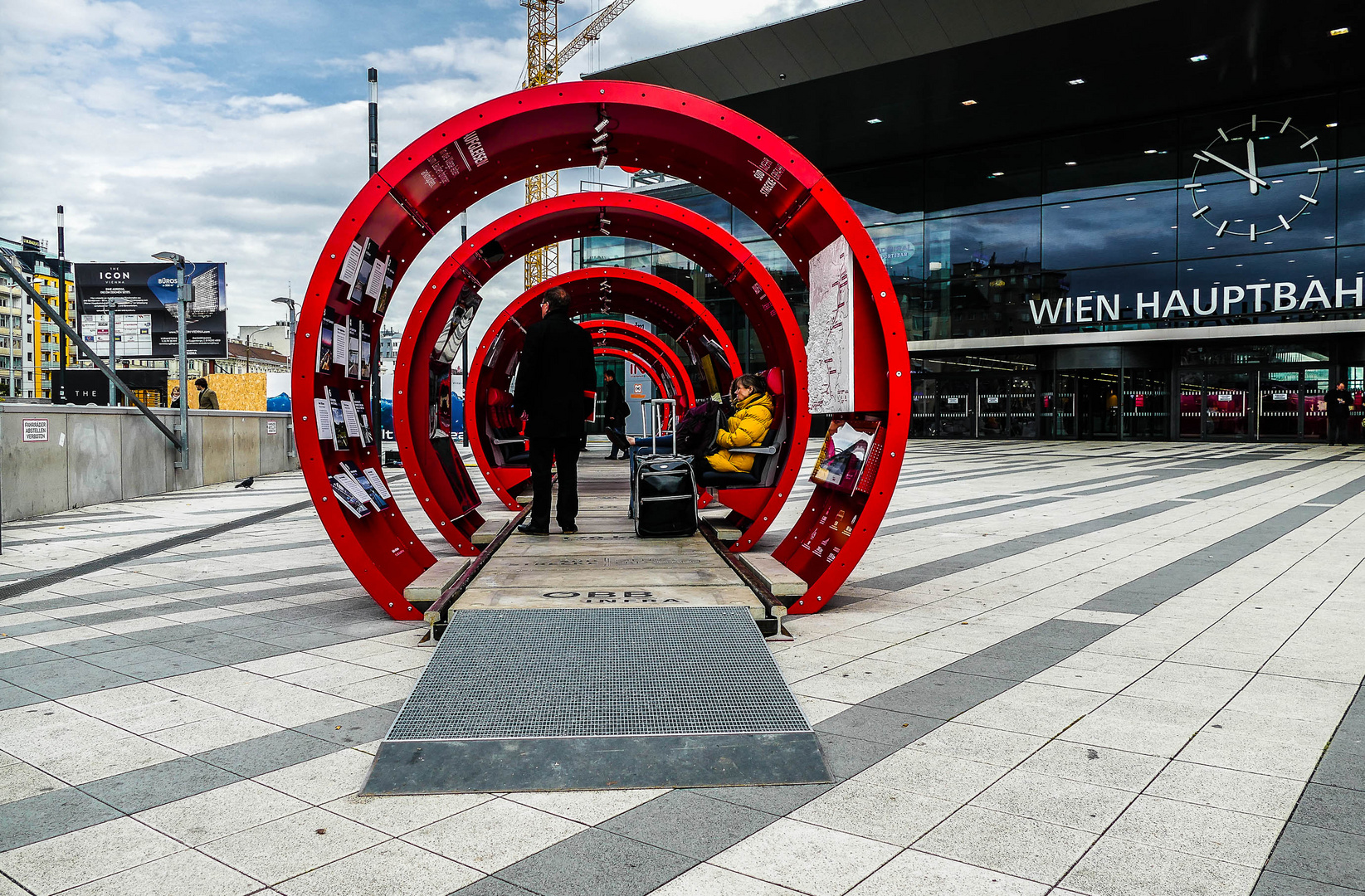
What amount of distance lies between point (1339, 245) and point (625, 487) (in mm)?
22470

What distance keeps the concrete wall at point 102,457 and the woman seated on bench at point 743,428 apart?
7022mm

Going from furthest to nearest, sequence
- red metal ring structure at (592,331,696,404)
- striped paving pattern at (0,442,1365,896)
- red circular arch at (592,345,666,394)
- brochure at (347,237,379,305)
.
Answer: red circular arch at (592,345,666,394), red metal ring structure at (592,331,696,404), brochure at (347,237,379,305), striped paving pattern at (0,442,1365,896)

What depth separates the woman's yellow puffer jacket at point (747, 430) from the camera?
831 cm

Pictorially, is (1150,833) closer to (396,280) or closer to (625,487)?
(396,280)

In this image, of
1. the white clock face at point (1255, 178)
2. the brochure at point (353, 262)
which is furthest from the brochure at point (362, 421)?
the white clock face at point (1255, 178)

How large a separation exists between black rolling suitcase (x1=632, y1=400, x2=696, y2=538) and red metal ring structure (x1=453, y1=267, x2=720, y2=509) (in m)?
3.65

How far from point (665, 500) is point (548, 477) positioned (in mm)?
1036

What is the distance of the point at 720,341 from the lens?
11773 millimetres

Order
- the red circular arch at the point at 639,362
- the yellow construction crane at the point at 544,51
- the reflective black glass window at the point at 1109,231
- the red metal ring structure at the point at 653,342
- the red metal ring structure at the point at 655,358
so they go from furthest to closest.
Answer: the yellow construction crane at the point at 544,51
the reflective black glass window at the point at 1109,231
the red circular arch at the point at 639,362
the red metal ring structure at the point at 655,358
the red metal ring structure at the point at 653,342

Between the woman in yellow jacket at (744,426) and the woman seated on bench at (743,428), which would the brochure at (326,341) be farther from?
the woman in yellow jacket at (744,426)

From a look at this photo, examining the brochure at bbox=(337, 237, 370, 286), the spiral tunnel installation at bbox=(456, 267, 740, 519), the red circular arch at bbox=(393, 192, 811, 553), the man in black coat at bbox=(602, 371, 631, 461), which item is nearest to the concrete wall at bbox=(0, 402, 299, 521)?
the red circular arch at bbox=(393, 192, 811, 553)

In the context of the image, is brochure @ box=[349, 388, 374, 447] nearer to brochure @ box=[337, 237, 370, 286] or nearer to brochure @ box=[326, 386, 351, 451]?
brochure @ box=[326, 386, 351, 451]

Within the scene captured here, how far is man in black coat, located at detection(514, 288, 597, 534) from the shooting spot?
23.6ft

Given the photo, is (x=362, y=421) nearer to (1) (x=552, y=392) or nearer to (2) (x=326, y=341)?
(2) (x=326, y=341)
